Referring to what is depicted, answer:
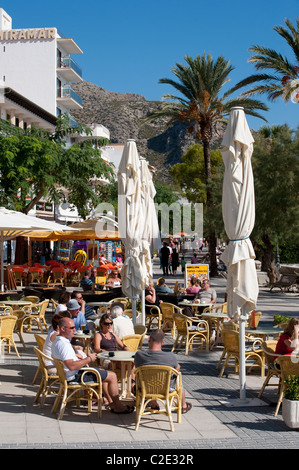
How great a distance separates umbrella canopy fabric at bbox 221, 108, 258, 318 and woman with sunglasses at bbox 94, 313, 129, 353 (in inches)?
67.7

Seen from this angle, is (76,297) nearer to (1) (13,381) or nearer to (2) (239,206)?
(1) (13,381)

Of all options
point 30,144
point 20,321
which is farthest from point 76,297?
point 30,144

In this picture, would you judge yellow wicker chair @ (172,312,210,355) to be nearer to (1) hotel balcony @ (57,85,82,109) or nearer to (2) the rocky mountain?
(1) hotel balcony @ (57,85,82,109)

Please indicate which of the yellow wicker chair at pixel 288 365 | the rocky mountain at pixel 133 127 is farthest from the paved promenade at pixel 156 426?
the rocky mountain at pixel 133 127

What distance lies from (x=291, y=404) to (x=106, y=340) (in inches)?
118

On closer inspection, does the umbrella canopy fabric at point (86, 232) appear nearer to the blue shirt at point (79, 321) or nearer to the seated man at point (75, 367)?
the blue shirt at point (79, 321)

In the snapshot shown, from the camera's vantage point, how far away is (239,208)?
880cm

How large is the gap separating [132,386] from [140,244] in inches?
239

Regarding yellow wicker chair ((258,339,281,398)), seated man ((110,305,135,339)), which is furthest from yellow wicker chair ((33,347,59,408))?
yellow wicker chair ((258,339,281,398))

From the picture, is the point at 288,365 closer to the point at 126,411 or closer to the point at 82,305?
the point at 126,411

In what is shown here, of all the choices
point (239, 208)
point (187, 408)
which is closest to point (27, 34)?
point (239, 208)

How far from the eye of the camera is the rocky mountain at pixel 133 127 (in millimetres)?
150750

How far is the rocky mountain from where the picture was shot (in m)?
151

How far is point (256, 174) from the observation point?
2644cm
